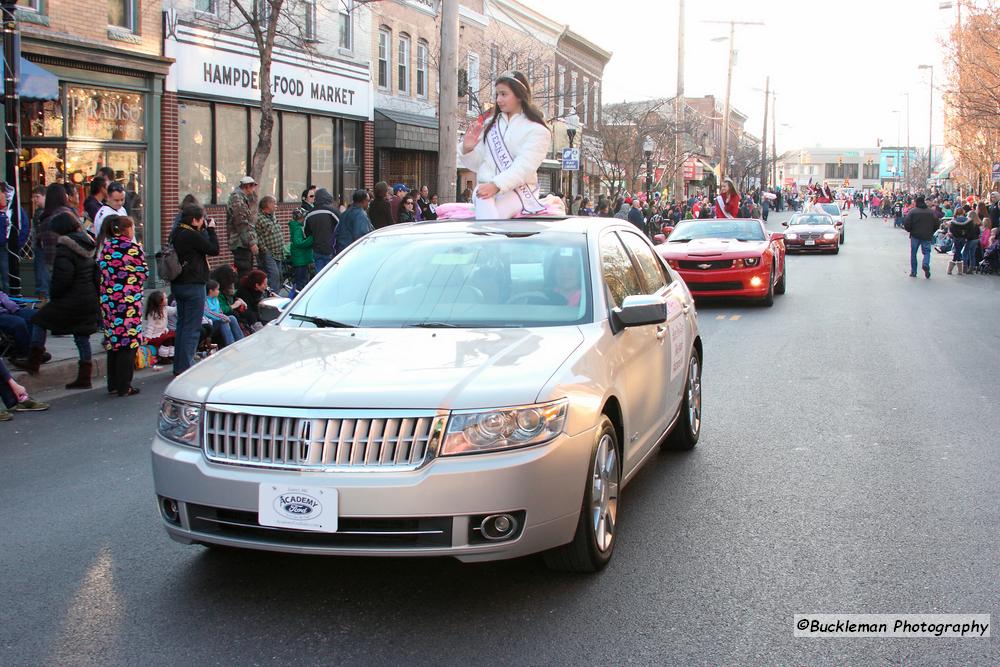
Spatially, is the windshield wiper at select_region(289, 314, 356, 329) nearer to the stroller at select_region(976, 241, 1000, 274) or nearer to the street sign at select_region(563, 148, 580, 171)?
the stroller at select_region(976, 241, 1000, 274)

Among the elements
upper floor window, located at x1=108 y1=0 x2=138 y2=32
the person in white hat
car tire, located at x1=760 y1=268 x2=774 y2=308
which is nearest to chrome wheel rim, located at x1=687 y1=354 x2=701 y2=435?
the person in white hat

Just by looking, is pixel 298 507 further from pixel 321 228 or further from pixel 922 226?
pixel 922 226

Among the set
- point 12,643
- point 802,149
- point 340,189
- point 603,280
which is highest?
point 802,149

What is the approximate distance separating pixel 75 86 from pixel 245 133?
527 cm

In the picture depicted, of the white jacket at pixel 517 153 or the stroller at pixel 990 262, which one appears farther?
the stroller at pixel 990 262

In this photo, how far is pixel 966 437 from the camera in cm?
767

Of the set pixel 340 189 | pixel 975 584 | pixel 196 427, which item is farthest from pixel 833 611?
pixel 340 189

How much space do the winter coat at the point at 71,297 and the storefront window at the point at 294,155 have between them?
14.1 meters

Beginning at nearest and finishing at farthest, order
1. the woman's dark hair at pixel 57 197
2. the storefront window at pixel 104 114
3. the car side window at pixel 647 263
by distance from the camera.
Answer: the car side window at pixel 647 263
the woman's dark hair at pixel 57 197
the storefront window at pixel 104 114

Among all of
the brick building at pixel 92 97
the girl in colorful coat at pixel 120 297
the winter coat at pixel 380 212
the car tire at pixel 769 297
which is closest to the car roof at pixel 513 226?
the girl in colorful coat at pixel 120 297

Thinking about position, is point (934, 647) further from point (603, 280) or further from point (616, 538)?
point (603, 280)

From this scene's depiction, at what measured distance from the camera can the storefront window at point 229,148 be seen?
70.2 feet

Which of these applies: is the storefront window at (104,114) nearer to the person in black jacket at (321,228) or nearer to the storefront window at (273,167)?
the storefront window at (273,167)

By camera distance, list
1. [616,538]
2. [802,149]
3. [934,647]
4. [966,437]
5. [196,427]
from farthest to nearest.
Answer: [802,149], [966,437], [616,538], [196,427], [934,647]
